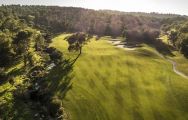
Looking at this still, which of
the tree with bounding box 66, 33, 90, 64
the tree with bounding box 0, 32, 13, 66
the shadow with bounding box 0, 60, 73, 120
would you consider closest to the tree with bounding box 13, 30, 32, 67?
the tree with bounding box 0, 32, 13, 66

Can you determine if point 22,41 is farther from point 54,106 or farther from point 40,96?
point 54,106

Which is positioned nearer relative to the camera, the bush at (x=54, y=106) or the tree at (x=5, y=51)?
the bush at (x=54, y=106)

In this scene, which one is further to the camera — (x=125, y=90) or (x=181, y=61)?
(x=181, y=61)

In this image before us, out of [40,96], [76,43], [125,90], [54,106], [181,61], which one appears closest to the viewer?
[54,106]

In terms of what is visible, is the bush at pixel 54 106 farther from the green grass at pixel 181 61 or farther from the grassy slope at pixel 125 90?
the green grass at pixel 181 61

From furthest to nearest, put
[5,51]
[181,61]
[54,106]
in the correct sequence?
[181,61], [5,51], [54,106]

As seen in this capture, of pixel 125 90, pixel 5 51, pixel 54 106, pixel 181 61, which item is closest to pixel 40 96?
pixel 54 106

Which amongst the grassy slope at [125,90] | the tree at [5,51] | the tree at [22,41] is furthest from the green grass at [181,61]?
the tree at [5,51]

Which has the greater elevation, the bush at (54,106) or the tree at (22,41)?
the tree at (22,41)

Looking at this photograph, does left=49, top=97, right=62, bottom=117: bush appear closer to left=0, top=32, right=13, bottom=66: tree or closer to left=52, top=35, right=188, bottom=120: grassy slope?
left=52, top=35, right=188, bottom=120: grassy slope

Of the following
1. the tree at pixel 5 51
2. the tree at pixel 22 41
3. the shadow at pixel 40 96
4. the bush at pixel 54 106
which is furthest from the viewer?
the tree at pixel 22 41

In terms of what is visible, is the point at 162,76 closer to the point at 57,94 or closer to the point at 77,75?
the point at 77,75
